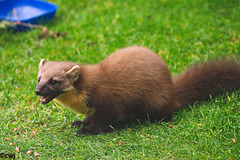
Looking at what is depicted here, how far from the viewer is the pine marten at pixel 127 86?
475 cm

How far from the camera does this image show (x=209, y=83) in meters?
5.35

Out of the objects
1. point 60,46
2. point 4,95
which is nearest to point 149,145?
point 4,95

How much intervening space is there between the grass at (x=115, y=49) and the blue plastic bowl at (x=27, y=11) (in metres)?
0.35

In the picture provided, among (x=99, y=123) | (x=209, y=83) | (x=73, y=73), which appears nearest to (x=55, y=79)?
(x=73, y=73)

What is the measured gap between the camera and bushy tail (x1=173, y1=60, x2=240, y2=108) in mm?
5324

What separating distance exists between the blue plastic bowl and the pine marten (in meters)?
4.60

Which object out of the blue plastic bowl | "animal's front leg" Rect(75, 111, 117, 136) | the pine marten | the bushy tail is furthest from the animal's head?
the blue plastic bowl

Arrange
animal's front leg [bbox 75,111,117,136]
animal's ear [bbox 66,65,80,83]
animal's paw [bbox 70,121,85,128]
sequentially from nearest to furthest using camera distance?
animal's ear [bbox 66,65,80,83] → animal's front leg [bbox 75,111,117,136] → animal's paw [bbox 70,121,85,128]

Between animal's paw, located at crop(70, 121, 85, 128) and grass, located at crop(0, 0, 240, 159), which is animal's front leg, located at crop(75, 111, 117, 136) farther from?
animal's paw, located at crop(70, 121, 85, 128)

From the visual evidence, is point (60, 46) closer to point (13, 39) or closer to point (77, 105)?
point (13, 39)

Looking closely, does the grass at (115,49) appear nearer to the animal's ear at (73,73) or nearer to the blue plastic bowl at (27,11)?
the blue plastic bowl at (27,11)

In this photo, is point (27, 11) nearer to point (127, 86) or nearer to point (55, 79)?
point (55, 79)

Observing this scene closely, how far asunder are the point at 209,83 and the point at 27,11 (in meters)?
7.06

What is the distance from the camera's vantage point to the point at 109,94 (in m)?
4.85
